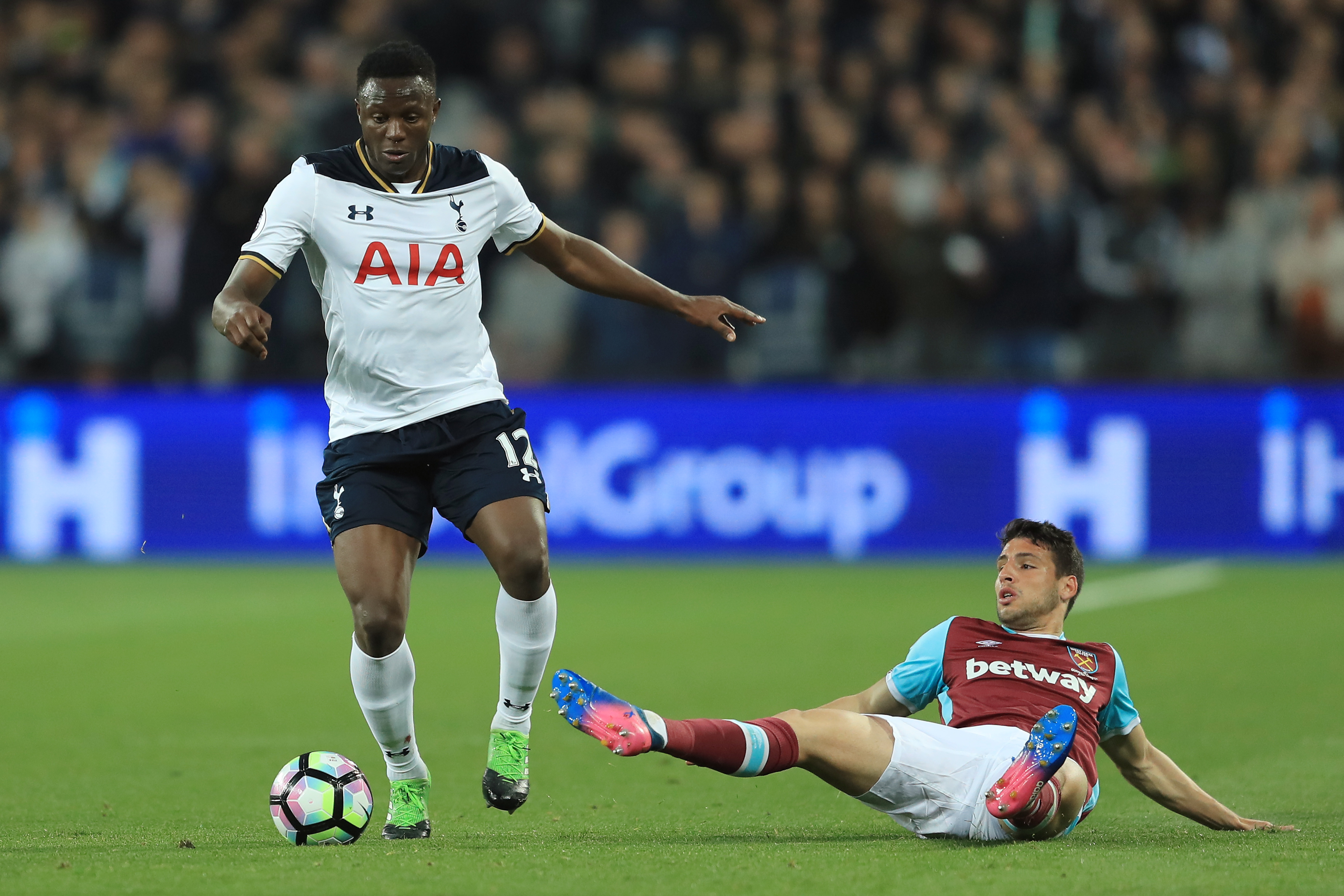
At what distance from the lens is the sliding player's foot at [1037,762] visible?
15.2 feet

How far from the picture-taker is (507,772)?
538 cm

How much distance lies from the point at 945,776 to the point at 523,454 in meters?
1.56

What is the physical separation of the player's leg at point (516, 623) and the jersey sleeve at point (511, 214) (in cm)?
87

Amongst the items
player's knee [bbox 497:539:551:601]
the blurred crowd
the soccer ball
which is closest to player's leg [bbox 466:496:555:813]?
player's knee [bbox 497:539:551:601]

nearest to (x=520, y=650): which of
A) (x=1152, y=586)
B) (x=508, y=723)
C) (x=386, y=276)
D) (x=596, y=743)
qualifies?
(x=508, y=723)

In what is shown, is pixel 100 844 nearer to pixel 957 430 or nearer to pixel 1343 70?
pixel 957 430

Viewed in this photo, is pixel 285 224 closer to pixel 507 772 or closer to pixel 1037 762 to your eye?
pixel 507 772

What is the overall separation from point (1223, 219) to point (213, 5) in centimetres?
896

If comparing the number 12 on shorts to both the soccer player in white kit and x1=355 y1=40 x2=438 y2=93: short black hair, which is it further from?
x1=355 y1=40 x2=438 y2=93: short black hair

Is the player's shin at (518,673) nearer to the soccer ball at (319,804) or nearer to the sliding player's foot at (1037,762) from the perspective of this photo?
the soccer ball at (319,804)

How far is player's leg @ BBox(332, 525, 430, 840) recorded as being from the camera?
5133 mm

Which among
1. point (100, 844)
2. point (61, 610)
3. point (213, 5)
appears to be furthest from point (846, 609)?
point (213, 5)

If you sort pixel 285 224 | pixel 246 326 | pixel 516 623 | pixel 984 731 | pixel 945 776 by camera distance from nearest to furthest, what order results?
pixel 246 326, pixel 945 776, pixel 984 731, pixel 285 224, pixel 516 623

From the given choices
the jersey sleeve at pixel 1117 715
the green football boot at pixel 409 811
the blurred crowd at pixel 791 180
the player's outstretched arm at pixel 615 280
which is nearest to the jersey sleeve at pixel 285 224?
the player's outstretched arm at pixel 615 280
